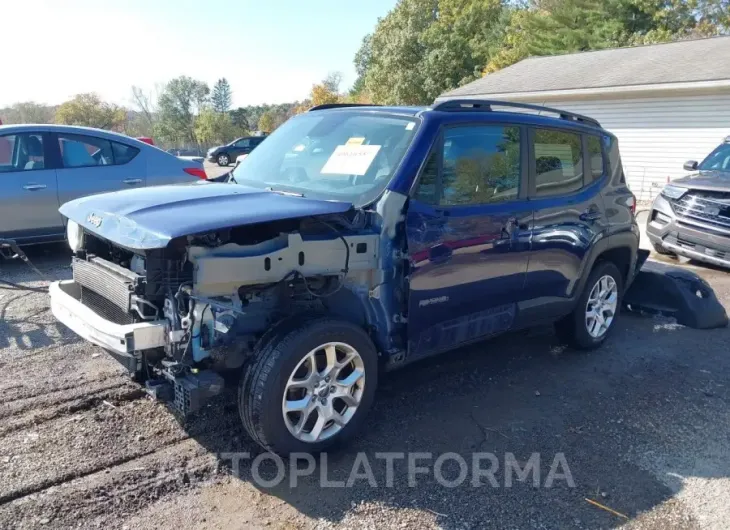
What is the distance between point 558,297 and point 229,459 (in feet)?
8.99

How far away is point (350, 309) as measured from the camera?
3551mm

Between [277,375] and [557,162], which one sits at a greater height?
[557,162]

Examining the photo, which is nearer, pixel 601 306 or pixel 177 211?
pixel 177 211

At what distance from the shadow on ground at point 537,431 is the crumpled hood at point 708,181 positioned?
360cm

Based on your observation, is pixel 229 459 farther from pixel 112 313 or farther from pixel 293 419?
pixel 112 313

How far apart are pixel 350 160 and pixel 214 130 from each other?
6184 centimetres

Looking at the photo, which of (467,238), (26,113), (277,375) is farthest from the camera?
(26,113)

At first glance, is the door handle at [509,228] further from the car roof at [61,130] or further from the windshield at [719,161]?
the windshield at [719,161]

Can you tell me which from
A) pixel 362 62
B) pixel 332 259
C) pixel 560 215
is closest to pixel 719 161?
pixel 560 215

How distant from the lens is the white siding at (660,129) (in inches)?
607

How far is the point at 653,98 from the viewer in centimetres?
1653

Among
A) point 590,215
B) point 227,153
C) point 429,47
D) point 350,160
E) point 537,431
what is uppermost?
point 429,47

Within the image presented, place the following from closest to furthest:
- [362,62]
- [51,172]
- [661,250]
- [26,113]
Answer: [51,172] → [661,250] → [26,113] → [362,62]

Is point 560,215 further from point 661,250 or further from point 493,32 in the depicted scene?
point 493,32
